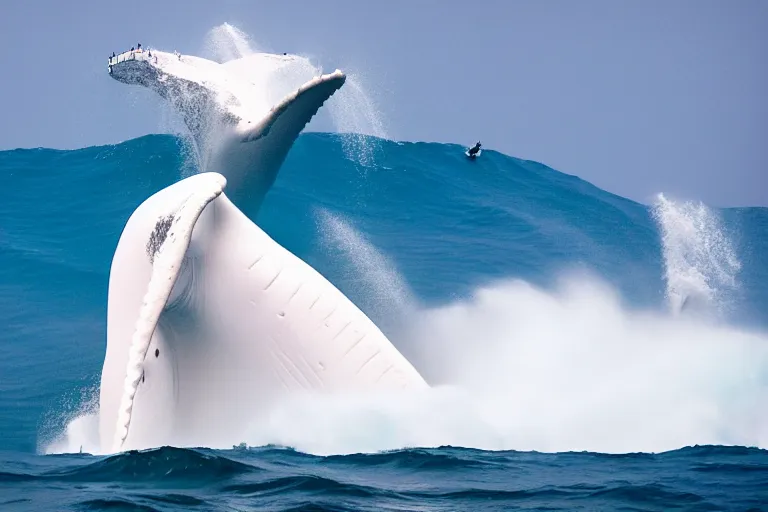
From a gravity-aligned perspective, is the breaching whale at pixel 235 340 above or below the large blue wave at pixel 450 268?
below

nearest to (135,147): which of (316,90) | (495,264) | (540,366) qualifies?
(495,264)

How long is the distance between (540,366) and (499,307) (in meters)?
4.26

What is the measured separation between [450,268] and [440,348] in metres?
11.4

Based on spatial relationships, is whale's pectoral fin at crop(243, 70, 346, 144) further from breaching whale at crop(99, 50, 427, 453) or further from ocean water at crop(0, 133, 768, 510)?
breaching whale at crop(99, 50, 427, 453)

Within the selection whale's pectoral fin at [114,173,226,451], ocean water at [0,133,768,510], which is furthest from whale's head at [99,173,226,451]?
ocean water at [0,133,768,510]

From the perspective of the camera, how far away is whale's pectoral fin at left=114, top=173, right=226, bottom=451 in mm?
8289

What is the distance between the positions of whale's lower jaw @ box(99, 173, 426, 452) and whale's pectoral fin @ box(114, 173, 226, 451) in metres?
0.18

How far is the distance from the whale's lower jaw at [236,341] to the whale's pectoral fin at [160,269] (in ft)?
0.60

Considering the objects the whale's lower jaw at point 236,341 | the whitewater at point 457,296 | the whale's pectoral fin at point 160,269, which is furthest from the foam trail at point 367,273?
the whale's pectoral fin at point 160,269

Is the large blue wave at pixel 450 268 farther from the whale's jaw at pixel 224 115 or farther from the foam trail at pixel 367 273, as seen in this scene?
the whale's jaw at pixel 224 115

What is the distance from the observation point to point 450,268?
2864 centimetres

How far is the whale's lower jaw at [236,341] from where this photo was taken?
995 cm

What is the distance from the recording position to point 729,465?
9203 mm

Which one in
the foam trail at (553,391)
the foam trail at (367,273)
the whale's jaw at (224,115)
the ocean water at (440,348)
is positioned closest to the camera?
the ocean water at (440,348)
